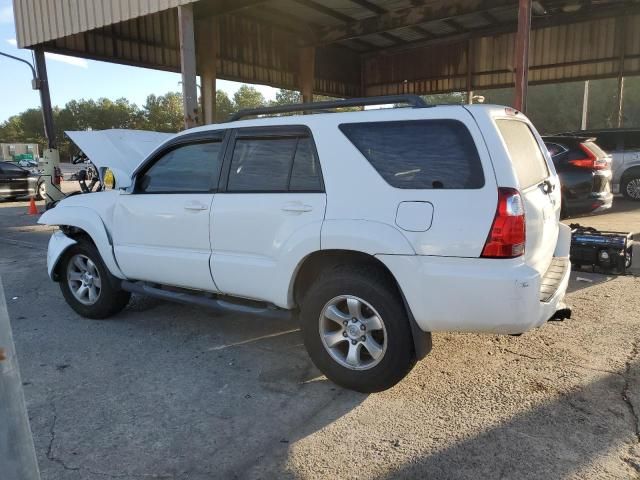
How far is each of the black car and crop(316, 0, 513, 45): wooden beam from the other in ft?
35.4

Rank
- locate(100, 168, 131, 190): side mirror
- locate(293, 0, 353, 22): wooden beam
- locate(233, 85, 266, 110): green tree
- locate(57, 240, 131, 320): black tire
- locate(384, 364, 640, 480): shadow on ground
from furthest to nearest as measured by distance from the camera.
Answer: locate(233, 85, 266, 110): green tree < locate(293, 0, 353, 22): wooden beam < locate(100, 168, 131, 190): side mirror < locate(57, 240, 131, 320): black tire < locate(384, 364, 640, 480): shadow on ground

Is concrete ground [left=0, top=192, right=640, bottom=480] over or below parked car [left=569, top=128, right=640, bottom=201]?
below

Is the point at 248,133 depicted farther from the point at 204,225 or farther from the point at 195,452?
the point at 195,452

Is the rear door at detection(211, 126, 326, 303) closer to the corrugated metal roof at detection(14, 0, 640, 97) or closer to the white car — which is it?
the white car

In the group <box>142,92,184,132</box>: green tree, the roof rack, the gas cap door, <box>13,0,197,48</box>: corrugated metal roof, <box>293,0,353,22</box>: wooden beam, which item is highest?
<box>142,92,184,132</box>: green tree

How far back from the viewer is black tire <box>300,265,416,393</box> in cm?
313

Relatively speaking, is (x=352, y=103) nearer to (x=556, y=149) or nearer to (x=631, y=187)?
(x=556, y=149)

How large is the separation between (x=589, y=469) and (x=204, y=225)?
291cm

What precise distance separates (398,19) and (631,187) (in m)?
7.37

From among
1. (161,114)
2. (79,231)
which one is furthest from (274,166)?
(161,114)

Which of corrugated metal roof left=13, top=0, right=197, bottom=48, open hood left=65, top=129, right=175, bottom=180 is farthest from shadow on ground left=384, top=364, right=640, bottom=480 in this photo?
corrugated metal roof left=13, top=0, right=197, bottom=48

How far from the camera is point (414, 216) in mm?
3008

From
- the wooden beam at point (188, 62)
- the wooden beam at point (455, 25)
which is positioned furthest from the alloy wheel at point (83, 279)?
the wooden beam at point (455, 25)

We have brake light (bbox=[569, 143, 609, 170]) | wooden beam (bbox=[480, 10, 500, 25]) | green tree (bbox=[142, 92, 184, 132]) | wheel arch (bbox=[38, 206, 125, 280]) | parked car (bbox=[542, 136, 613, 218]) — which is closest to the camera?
wheel arch (bbox=[38, 206, 125, 280])
